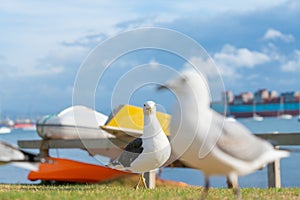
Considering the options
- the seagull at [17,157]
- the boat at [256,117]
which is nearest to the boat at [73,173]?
the seagull at [17,157]

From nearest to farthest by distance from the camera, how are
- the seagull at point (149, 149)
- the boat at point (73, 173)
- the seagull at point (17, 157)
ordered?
the seagull at point (17, 157), the seagull at point (149, 149), the boat at point (73, 173)

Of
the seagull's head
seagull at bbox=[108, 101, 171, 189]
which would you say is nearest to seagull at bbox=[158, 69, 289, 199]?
seagull at bbox=[108, 101, 171, 189]

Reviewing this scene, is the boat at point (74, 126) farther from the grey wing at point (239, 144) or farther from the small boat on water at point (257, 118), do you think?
the small boat on water at point (257, 118)

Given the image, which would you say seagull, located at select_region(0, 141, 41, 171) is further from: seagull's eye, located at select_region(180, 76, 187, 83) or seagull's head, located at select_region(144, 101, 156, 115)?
seagull's head, located at select_region(144, 101, 156, 115)

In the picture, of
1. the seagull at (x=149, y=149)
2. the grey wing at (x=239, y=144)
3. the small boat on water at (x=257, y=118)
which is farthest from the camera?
the small boat on water at (x=257, y=118)

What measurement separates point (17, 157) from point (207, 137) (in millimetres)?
2197

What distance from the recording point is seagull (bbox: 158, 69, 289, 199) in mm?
5316

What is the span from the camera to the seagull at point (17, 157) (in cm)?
610

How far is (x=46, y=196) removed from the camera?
6750 mm

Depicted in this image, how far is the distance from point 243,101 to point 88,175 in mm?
81314

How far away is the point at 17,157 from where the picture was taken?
6.23 m

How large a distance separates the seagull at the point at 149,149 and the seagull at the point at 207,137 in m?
2.31

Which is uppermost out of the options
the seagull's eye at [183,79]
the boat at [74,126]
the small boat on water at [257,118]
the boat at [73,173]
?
the small boat on water at [257,118]

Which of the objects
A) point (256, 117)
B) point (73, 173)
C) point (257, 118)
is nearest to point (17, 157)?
point (73, 173)
